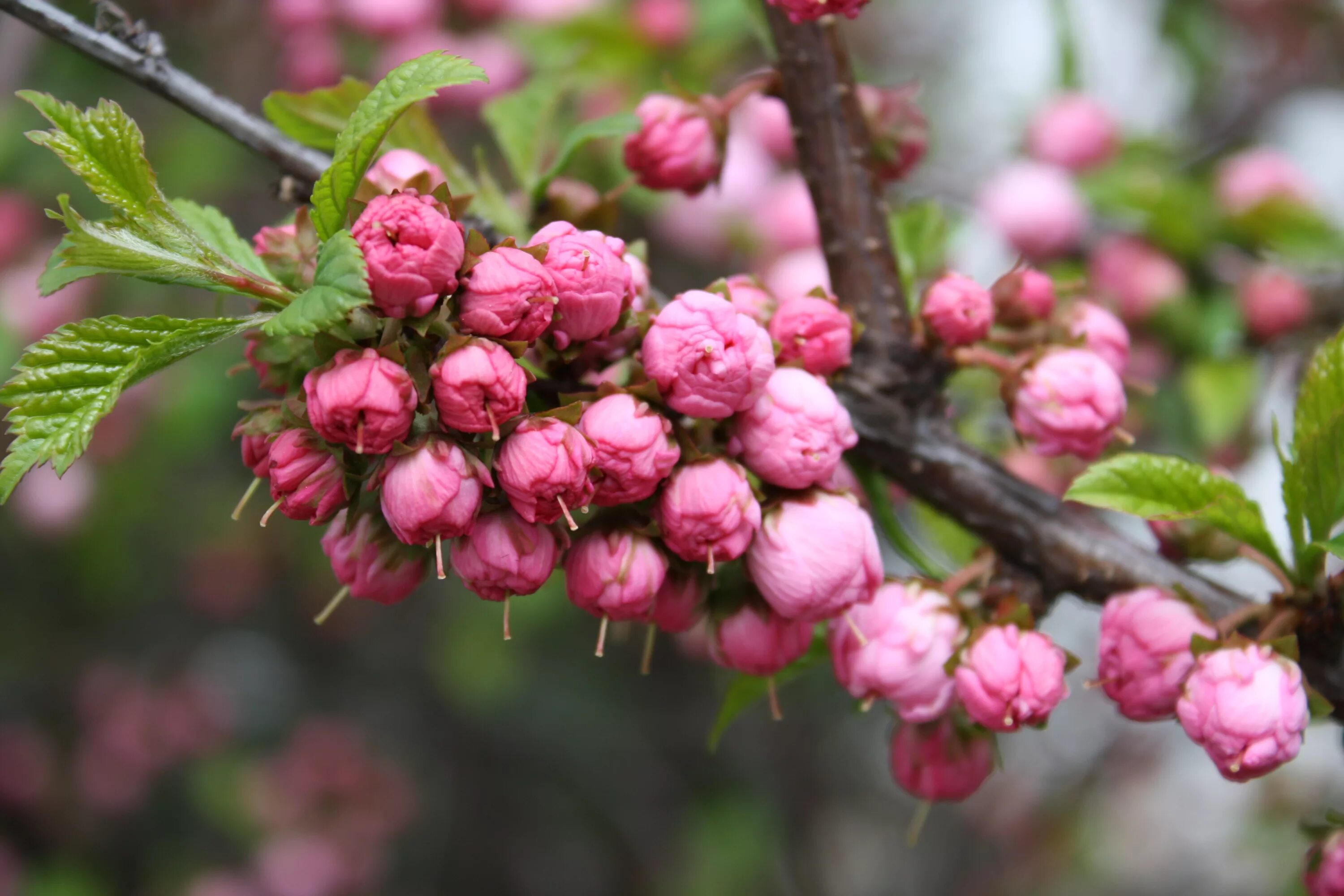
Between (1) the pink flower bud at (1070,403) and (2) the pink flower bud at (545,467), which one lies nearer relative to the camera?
(2) the pink flower bud at (545,467)

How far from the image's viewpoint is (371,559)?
723 millimetres

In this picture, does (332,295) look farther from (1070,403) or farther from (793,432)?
(1070,403)

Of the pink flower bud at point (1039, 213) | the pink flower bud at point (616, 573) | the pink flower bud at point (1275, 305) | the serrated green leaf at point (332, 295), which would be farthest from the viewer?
the pink flower bud at point (1039, 213)

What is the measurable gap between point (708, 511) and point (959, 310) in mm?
329

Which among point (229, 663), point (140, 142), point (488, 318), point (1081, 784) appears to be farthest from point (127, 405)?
point (1081, 784)

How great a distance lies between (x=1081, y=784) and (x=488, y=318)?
9.78 ft

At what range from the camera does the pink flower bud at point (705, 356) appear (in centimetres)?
66

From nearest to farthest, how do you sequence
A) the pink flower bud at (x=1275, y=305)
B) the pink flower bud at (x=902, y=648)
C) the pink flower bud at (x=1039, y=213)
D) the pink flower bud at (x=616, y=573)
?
the pink flower bud at (x=616, y=573) < the pink flower bud at (x=902, y=648) < the pink flower bud at (x=1275, y=305) < the pink flower bud at (x=1039, y=213)

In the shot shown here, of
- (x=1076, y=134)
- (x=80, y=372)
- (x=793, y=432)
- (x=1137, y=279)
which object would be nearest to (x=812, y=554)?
(x=793, y=432)

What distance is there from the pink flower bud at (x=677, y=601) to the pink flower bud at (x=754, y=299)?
0.21 metres

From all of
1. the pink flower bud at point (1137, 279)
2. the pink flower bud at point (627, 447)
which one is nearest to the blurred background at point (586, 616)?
the pink flower bud at point (1137, 279)

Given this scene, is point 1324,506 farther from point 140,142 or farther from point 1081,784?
point 1081,784

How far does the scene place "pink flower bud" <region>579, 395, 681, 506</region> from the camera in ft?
2.11

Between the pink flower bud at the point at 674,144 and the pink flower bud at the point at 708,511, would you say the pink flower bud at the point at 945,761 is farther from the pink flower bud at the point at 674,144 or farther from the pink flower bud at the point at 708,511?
the pink flower bud at the point at 674,144
